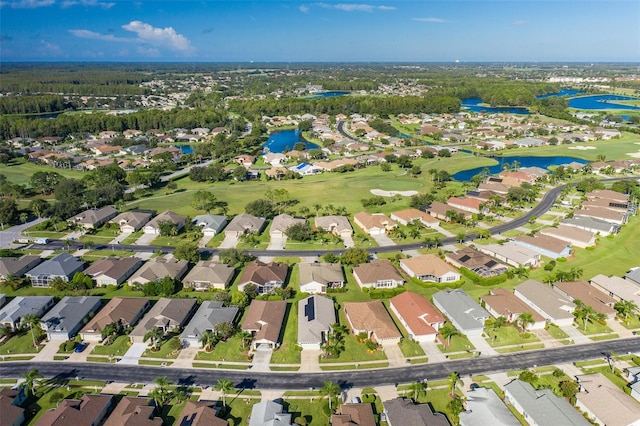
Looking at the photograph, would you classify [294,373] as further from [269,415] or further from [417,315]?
[417,315]

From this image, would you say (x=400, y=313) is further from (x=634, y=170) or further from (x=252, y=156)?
(x=634, y=170)

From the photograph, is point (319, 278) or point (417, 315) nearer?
point (417, 315)

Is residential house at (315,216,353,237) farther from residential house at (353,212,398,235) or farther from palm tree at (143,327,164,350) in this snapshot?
palm tree at (143,327,164,350)

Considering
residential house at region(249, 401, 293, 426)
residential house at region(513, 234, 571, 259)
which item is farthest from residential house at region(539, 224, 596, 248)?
residential house at region(249, 401, 293, 426)

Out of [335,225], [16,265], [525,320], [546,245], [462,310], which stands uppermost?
[335,225]

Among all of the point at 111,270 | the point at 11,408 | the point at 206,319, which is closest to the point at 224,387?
the point at 206,319

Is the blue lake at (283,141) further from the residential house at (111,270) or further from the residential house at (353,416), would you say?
the residential house at (353,416)
